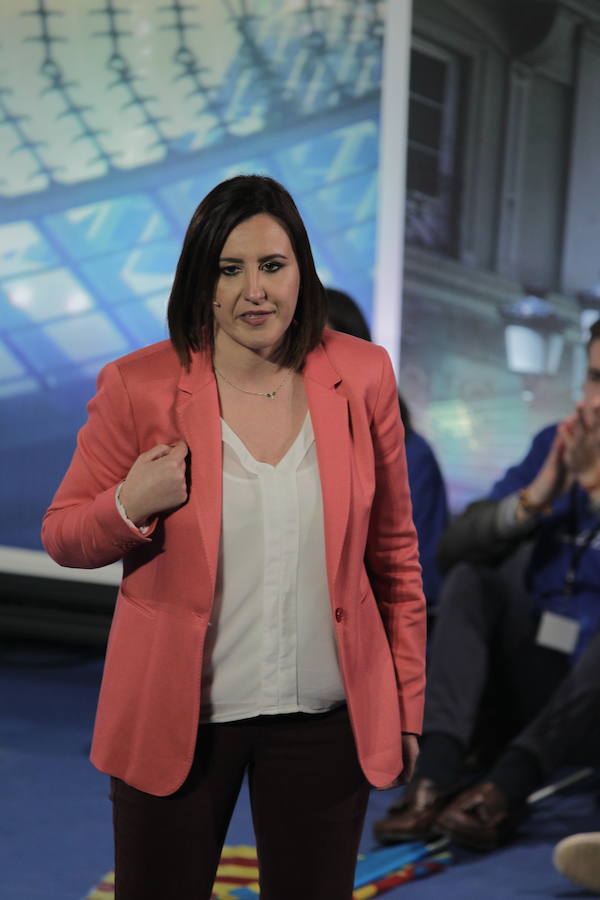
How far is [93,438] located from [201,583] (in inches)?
8.4

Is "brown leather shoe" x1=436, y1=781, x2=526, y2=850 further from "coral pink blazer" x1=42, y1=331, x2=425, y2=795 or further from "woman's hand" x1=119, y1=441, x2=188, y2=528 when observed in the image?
"woman's hand" x1=119, y1=441, x2=188, y2=528

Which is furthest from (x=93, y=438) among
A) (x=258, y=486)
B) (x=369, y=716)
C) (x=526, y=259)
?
(x=526, y=259)

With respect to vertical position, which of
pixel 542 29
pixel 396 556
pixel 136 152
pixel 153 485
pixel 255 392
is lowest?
pixel 396 556

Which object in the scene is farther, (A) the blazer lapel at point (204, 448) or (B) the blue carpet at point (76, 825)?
(B) the blue carpet at point (76, 825)

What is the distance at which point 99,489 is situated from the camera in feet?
4.46

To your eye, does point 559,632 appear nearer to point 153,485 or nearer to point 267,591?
point 267,591

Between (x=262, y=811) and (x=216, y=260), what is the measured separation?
2.22 feet

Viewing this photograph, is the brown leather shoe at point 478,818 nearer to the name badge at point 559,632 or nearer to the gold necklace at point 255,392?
the name badge at point 559,632

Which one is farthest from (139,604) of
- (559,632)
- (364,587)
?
(559,632)

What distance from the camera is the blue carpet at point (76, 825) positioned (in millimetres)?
2594

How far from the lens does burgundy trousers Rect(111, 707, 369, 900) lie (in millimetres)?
1382

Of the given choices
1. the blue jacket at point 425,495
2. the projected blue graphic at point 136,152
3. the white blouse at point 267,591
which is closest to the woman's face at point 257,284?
the white blouse at point 267,591

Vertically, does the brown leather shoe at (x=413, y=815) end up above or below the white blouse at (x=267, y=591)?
below

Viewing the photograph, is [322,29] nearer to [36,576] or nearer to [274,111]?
[274,111]
